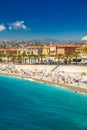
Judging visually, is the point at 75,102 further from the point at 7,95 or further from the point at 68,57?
the point at 68,57

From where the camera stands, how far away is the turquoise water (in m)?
18.6

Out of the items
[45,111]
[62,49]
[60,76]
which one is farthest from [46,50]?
[45,111]

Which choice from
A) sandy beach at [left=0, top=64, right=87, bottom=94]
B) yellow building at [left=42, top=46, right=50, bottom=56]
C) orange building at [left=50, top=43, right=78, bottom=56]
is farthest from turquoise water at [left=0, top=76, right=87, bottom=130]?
yellow building at [left=42, top=46, right=50, bottom=56]

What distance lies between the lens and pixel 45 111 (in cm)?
2298

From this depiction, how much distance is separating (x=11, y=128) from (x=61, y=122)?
319cm

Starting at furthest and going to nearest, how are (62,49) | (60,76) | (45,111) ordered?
1. (62,49)
2. (60,76)
3. (45,111)

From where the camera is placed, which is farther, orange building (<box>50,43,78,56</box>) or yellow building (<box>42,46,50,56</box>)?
yellow building (<box>42,46,50,56</box>)

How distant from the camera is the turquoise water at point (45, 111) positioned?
1858 centimetres

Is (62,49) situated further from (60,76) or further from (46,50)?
(60,76)

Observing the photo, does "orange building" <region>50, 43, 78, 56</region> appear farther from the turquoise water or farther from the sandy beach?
the turquoise water

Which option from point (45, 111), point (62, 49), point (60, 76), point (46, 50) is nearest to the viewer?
point (45, 111)

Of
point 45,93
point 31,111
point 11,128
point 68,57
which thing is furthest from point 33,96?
point 68,57

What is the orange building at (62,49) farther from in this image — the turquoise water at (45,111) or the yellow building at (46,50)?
the turquoise water at (45,111)

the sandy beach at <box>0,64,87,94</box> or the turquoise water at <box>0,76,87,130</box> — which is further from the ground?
the sandy beach at <box>0,64,87,94</box>
